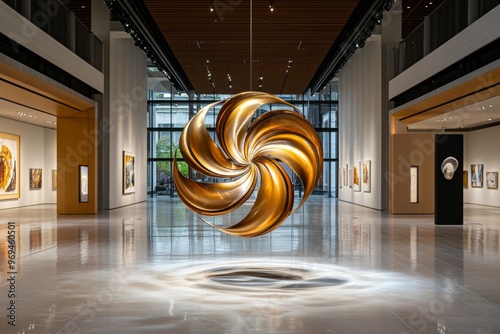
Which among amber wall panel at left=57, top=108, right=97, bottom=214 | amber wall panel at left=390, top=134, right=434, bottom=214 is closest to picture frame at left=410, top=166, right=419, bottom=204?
amber wall panel at left=390, top=134, right=434, bottom=214

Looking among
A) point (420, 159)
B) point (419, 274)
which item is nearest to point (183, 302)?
point (419, 274)

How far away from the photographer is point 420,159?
27969 millimetres

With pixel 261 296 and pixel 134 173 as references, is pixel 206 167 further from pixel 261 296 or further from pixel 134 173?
pixel 134 173

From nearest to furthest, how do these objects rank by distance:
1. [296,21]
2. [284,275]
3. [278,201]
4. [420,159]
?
[278,201] → [284,275] → [296,21] → [420,159]

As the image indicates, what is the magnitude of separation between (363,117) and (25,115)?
17901 millimetres

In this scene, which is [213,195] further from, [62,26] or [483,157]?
[483,157]

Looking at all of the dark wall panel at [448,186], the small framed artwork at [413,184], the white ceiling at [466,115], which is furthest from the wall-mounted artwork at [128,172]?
the dark wall panel at [448,186]

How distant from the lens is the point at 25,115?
3084 centimetres

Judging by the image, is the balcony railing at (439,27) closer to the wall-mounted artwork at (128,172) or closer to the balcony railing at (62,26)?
the balcony railing at (62,26)

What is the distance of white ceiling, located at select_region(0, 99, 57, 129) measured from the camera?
26.3 metres

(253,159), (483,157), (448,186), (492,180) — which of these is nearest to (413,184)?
(448,186)

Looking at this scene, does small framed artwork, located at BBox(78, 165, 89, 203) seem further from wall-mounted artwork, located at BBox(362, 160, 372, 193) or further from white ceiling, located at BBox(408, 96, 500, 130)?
white ceiling, located at BBox(408, 96, 500, 130)

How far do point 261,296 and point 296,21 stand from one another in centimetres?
1352

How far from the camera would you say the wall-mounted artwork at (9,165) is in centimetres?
3128
